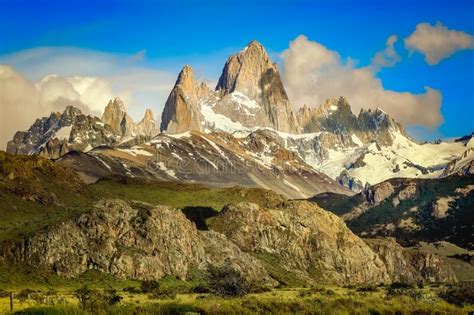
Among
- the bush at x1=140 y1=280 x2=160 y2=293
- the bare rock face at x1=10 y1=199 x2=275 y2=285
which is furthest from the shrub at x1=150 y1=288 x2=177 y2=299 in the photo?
the bare rock face at x1=10 y1=199 x2=275 y2=285

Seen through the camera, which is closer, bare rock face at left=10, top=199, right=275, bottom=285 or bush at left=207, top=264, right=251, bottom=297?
bush at left=207, top=264, right=251, bottom=297

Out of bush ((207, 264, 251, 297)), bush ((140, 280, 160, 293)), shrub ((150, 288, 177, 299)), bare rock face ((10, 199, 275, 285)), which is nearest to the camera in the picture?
bush ((207, 264, 251, 297))

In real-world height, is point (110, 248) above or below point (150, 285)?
above

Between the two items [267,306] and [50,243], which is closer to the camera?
[267,306]

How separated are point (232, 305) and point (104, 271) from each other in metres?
130

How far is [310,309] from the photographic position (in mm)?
52344

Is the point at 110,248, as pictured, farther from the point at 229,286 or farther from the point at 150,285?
the point at 229,286

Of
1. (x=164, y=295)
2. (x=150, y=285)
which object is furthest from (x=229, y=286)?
(x=150, y=285)

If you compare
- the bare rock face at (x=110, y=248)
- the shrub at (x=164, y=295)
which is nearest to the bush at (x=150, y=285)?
the bare rock face at (x=110, y=248)

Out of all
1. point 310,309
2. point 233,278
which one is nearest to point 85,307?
point 310,309

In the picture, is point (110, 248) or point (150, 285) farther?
point (110, 248)

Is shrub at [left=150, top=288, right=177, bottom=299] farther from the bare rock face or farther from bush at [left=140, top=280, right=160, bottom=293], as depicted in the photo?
the bare rock face

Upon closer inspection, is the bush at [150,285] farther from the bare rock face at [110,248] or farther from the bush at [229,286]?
the bush at [229,286]

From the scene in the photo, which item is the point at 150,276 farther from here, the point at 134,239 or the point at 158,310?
the point at 158,310
